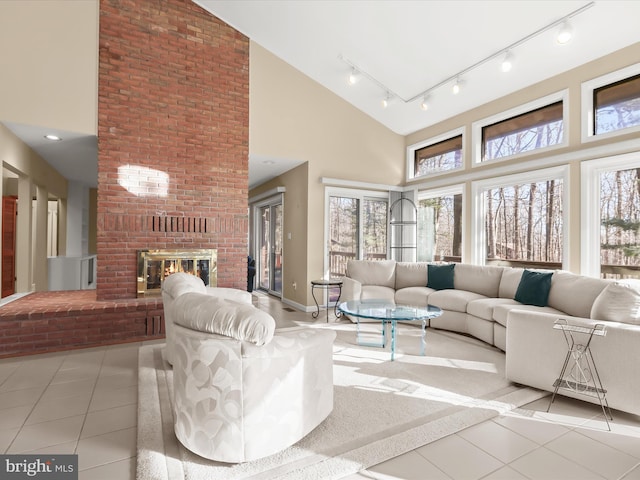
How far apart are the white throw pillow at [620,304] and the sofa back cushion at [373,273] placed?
116 inches

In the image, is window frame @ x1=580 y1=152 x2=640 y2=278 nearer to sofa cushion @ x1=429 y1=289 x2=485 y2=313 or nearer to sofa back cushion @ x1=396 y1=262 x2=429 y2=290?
sofa cushion @ x1=429 y1=289 x2=485 y2=313

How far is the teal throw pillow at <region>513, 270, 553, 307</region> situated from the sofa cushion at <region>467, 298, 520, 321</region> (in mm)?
115

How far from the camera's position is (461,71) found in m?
4.81

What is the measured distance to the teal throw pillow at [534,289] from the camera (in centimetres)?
388

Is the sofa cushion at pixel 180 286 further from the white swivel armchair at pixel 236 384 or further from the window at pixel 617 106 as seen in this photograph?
the window at pixel 617 106

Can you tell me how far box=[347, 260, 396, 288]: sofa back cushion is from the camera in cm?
548

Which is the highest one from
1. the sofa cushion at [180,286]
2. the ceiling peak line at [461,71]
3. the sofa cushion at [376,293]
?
the ceiling peak line at [461,71]

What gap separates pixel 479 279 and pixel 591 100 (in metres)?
2.47

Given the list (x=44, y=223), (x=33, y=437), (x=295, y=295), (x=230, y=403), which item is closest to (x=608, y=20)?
(x=230, y=403)

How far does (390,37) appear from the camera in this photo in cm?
455

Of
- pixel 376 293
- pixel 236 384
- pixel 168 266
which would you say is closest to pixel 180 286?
pixel 236 384

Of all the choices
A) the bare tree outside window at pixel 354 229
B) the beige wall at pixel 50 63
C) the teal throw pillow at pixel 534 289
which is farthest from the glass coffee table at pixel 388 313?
the beige wall at pixel 50 63

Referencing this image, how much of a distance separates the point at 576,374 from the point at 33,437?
3.51 metres

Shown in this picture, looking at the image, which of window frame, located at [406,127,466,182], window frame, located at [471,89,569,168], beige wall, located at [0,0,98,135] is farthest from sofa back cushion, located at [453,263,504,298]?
beige wall, located at [0,0,98,135]
